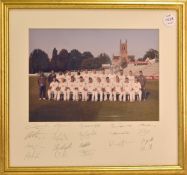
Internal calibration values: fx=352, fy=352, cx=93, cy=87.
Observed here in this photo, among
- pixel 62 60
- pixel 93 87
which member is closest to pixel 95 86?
pixel 93 87

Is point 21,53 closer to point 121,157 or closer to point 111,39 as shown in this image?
point 111,39

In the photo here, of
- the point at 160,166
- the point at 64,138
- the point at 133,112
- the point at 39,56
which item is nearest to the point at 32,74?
the point at 39,56

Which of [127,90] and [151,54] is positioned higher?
[151,54]

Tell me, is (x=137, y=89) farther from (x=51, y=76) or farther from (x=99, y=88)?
→ (x=51, y=76)

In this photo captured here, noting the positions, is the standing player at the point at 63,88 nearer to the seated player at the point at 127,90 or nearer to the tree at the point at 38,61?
the tree at the point at 38,61

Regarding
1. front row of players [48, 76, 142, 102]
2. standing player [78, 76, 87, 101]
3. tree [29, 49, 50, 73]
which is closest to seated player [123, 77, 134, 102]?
front row of players [48, 76, 142, 102]

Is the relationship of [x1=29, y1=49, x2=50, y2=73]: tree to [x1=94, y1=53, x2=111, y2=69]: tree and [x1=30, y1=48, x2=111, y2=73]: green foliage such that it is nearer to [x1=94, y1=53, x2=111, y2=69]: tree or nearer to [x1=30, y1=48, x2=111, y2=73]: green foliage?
[x1=30, y1=48, x2=111, y2=73]: green foliage

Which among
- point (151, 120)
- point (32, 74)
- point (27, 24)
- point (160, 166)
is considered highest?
point (27, 24)
